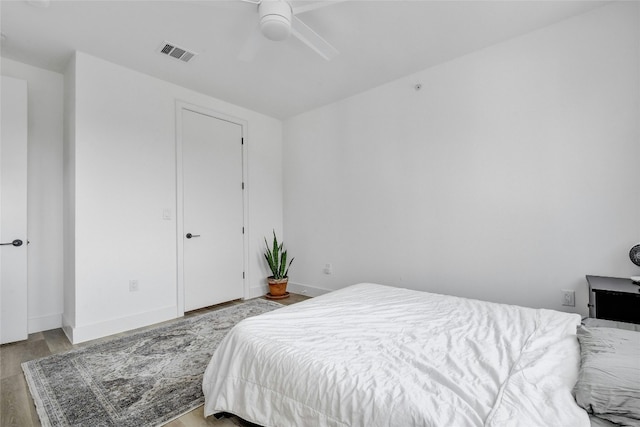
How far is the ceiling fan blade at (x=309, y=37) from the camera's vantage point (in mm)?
1994

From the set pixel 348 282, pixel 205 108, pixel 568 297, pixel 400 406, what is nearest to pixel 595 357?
pixel 400 406

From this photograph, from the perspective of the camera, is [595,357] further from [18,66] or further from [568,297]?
[18,66]

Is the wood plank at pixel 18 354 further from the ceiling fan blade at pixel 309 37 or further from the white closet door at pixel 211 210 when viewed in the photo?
the ceiling fan blade at pixel 309 37

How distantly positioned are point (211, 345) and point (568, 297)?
2865mm

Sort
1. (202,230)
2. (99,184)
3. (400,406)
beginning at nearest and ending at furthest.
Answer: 1. (400,406)
2. (99,184)
3. (202,230)

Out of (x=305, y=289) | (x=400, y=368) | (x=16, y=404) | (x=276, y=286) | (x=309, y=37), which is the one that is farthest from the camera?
(x=305, y=289)

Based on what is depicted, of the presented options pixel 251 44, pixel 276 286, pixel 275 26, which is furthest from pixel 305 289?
pixel 275 26

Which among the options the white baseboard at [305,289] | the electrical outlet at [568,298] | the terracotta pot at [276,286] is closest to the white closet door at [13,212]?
the terracotta pot at [276,286]

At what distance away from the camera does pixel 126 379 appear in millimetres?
1923

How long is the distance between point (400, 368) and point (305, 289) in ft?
10.2

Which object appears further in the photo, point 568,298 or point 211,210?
point 211,210

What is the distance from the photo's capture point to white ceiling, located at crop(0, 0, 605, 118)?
7.00ft

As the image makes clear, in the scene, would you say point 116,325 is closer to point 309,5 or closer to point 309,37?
point 309,37

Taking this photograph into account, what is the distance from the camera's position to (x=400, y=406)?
0.90 m
